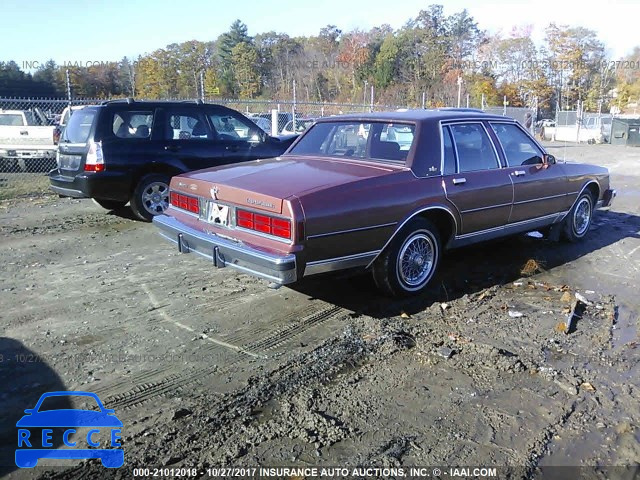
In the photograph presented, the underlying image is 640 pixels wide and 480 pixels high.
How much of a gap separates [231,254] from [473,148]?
2723mm

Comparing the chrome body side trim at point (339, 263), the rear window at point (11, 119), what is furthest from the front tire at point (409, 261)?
the rear window at point (11, 119)

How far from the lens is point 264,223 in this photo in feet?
13.1

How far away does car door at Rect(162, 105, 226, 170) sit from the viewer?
7910 mm

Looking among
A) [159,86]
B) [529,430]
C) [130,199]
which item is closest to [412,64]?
[159,86]

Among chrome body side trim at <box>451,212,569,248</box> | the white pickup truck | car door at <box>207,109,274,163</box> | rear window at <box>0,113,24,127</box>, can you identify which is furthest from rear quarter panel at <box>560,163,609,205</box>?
rear window at <box>0,113,24,127</box>

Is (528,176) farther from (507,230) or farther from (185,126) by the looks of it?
(185,126)

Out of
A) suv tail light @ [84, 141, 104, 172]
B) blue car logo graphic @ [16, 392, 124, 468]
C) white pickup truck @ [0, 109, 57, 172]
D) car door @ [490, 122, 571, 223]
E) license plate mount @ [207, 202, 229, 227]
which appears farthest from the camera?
white pickup truck @ [0, 109, 57, 172]

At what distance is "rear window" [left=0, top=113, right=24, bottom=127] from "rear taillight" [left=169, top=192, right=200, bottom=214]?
11727mm

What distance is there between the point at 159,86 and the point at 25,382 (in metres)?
47.4

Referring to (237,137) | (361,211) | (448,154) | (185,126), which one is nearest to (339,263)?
(361,211)

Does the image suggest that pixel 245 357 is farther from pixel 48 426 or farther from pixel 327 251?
pixel 48 426

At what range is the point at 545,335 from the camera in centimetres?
414

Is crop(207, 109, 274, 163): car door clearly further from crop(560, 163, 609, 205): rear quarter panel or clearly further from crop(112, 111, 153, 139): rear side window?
crop(560, 163, 609, 205): rear quarter panel

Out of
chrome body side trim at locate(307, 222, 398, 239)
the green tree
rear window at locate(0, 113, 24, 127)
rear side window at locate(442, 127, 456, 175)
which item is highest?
the green tree
